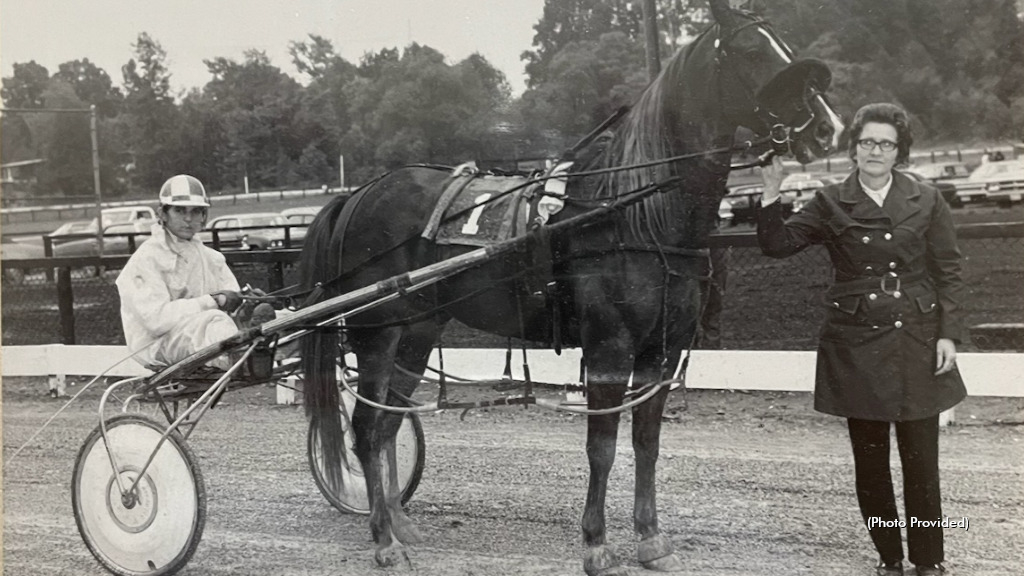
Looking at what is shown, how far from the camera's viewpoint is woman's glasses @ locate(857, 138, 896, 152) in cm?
309

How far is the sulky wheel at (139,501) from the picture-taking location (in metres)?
3.79

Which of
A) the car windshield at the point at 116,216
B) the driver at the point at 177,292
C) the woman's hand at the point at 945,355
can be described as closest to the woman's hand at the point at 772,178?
the woman's hand at the point at 945,355

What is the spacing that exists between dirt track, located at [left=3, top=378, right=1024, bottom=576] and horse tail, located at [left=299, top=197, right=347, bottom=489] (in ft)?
1.28

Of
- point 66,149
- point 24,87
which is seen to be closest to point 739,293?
point 66,149

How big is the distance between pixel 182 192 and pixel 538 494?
2214 mm

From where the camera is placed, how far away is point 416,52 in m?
3.80

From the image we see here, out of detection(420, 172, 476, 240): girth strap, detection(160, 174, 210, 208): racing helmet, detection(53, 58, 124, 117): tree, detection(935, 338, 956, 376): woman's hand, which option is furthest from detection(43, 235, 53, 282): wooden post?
detection(935, 338, 956, 376): woman's hand

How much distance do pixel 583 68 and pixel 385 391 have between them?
71.1 inches

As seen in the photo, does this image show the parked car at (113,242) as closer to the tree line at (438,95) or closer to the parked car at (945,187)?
the tree line at (438,95)

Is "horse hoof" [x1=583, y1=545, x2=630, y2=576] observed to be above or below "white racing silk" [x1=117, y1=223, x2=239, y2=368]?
below

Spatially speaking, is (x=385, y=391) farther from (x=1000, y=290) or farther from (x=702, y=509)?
(x=1000, y=290)

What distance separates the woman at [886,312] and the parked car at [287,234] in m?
2.22

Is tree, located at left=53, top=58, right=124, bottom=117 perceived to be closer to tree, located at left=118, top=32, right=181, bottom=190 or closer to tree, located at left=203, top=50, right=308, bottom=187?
tree, located at left=118, top=32, right=181, bottom=190

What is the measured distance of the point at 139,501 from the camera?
152 inches
